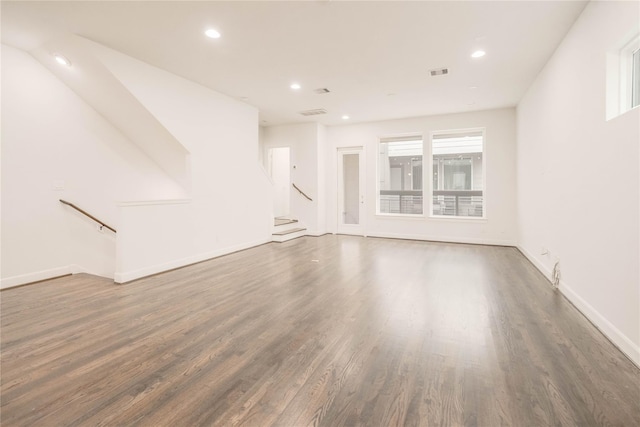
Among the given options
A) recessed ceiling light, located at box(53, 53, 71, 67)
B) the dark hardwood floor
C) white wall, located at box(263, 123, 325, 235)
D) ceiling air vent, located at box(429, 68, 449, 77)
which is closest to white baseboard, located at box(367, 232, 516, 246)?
white wall, located at box(263, 123, 325, 235)

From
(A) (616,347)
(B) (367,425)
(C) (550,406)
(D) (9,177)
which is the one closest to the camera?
(B) (367,425)

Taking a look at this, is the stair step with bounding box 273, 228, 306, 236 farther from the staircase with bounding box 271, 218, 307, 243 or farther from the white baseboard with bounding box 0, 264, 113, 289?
the white baseboard with bounding box 0, 264, 113, 289

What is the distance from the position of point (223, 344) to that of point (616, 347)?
299cm

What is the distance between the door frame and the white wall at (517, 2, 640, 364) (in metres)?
4.10

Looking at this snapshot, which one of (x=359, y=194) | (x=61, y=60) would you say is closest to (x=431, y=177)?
(x=359, y=194)

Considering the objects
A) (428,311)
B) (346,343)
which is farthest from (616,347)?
(346,343)

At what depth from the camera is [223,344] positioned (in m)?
2.42

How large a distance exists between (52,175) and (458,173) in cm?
760

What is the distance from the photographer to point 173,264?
4750 mm

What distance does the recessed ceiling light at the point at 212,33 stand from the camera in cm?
346

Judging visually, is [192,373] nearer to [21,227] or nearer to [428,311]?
[428,311]

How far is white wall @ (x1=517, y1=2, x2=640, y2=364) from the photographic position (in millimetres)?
2246

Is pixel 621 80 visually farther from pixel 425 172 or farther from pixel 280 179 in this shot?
pixel 280 179

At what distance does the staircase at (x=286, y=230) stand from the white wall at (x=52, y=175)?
3.05m
